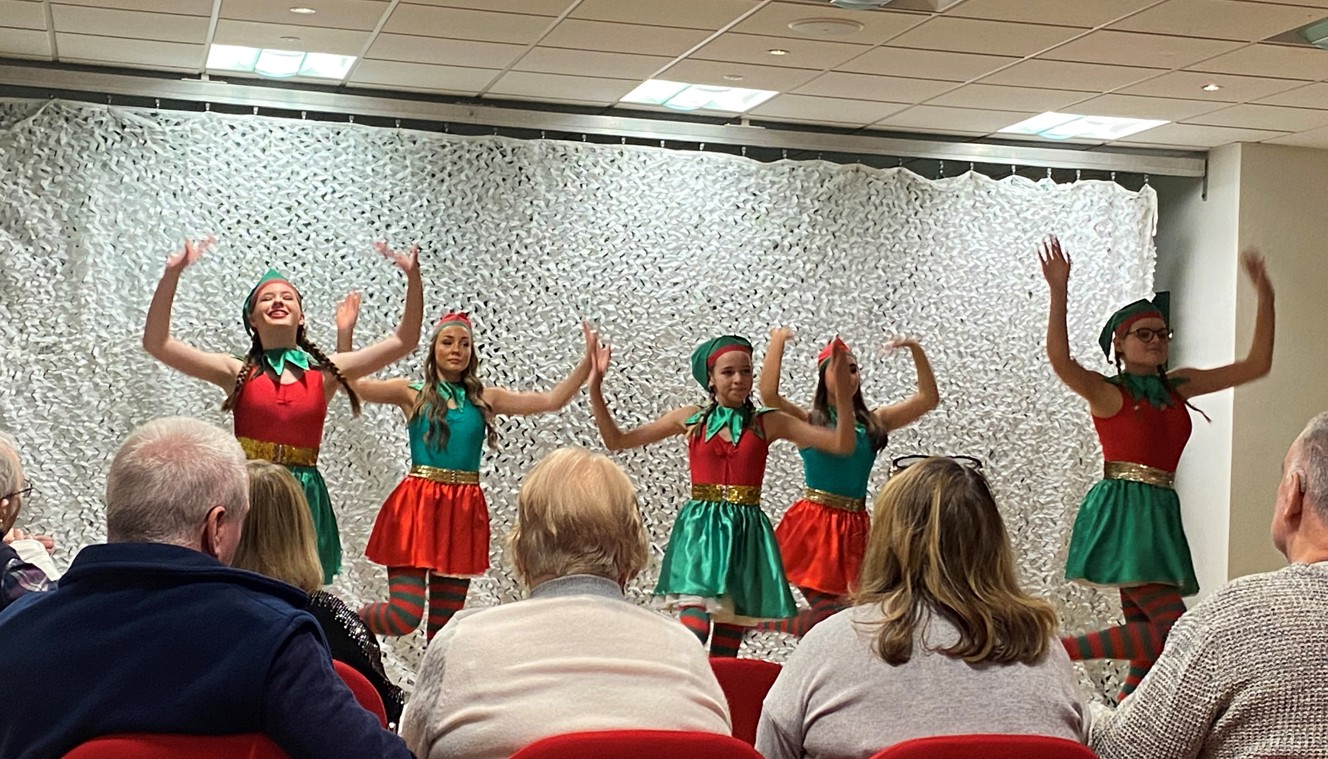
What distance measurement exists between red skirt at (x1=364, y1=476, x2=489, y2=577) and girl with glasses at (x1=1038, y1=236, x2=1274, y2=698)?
2.23 meters

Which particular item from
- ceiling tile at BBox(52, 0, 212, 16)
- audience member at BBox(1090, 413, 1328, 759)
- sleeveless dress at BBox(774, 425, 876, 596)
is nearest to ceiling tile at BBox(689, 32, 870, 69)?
sleeveless dress at BBox(774, 425, 876, 596)

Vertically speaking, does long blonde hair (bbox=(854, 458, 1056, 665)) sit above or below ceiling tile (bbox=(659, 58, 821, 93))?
below

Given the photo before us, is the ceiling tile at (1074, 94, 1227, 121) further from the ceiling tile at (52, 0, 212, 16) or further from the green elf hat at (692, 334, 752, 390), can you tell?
the ceiling tile at (52, 0, 212, 16)

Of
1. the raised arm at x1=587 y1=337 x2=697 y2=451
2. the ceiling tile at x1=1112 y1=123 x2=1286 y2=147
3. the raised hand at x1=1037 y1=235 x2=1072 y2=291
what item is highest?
the ceiling tile at x1=1112 y1=123 x2=1286 y2=147

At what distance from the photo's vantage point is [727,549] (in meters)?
5.60

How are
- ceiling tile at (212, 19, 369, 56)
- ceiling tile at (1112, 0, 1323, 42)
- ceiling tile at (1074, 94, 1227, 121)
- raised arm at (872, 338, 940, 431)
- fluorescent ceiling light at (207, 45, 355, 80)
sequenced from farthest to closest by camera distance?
1. ceiling tile at (1074, 94, 1227, 121)
2. raised arm at (872, 338, 940, 431)
3. fluorescent ceiling light at (207, 45, 355, 80)
4. ceiling tile at (212, 19, 369, 56)
5. ceiling tile at (1112, 0, 1323, 42)

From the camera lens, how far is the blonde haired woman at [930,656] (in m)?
2.21

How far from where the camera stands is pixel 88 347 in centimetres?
612

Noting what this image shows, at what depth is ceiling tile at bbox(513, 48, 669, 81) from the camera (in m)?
5.93

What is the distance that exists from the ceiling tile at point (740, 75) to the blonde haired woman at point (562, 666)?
13.0 feet

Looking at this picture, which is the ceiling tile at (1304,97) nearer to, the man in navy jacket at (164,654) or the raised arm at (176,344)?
the raised arm at (176,344)

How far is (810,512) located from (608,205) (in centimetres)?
182

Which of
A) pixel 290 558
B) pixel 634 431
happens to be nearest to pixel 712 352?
pixel 634 431

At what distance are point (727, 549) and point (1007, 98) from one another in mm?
2414
